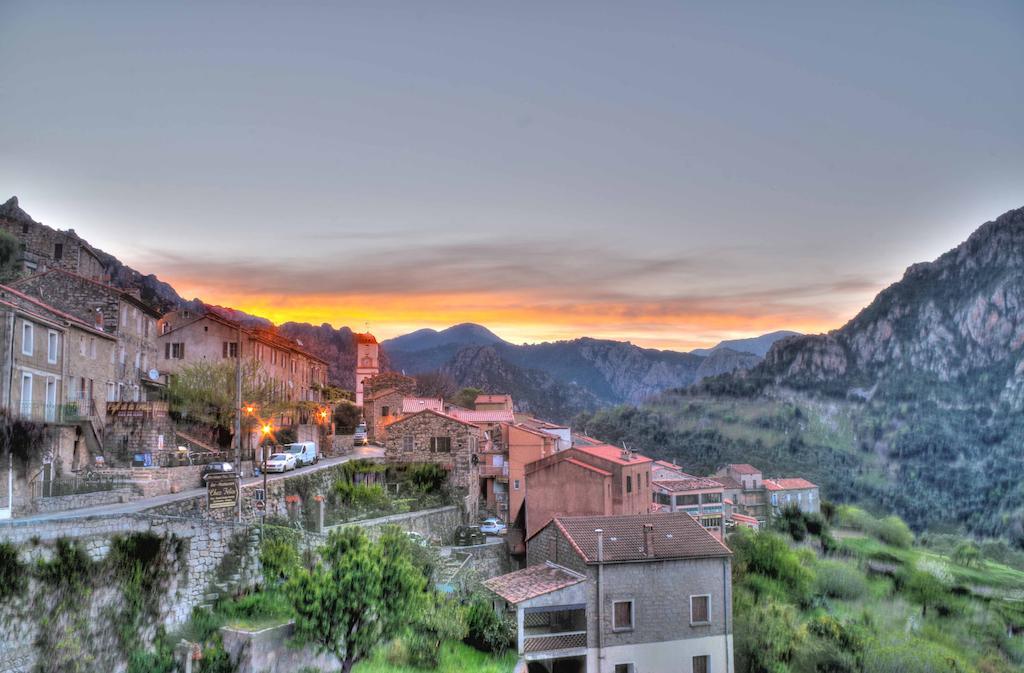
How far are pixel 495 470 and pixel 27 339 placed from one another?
2269 centimetres

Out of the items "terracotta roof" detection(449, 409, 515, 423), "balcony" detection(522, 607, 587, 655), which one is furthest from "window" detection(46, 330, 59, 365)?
"terracotta roof" detection(449, 409, 515, 423)

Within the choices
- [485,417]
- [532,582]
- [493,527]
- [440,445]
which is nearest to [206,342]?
[440,445]

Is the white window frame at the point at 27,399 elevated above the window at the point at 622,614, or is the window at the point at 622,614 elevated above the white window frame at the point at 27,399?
the white window frame at the point at 27,399

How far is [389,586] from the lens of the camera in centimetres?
1573

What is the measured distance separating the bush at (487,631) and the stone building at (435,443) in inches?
481

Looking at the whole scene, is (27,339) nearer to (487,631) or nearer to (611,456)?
(487,631)

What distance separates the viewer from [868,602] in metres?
48.3

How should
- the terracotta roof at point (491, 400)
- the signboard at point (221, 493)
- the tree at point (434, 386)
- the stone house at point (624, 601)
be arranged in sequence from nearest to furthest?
the signboard at point (221, 493) < the stone house at point (624, 601) < the terracotta roof at point (491, 400) < the tree at point (434, 386)

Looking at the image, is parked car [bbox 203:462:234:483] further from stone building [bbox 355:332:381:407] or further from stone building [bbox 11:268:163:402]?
stone building [bbox 355:332:381:407]

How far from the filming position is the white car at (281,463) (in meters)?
30.2

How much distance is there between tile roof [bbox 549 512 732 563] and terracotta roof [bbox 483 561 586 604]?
1.02 meters

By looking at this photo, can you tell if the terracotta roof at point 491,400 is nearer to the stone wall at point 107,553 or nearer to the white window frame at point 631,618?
the white window frame at point 631,618

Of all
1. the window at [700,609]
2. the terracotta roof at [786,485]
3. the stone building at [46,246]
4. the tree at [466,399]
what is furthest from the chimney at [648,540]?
the terracotta roof at [786,485]

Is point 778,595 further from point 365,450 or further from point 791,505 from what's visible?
point 791,505
